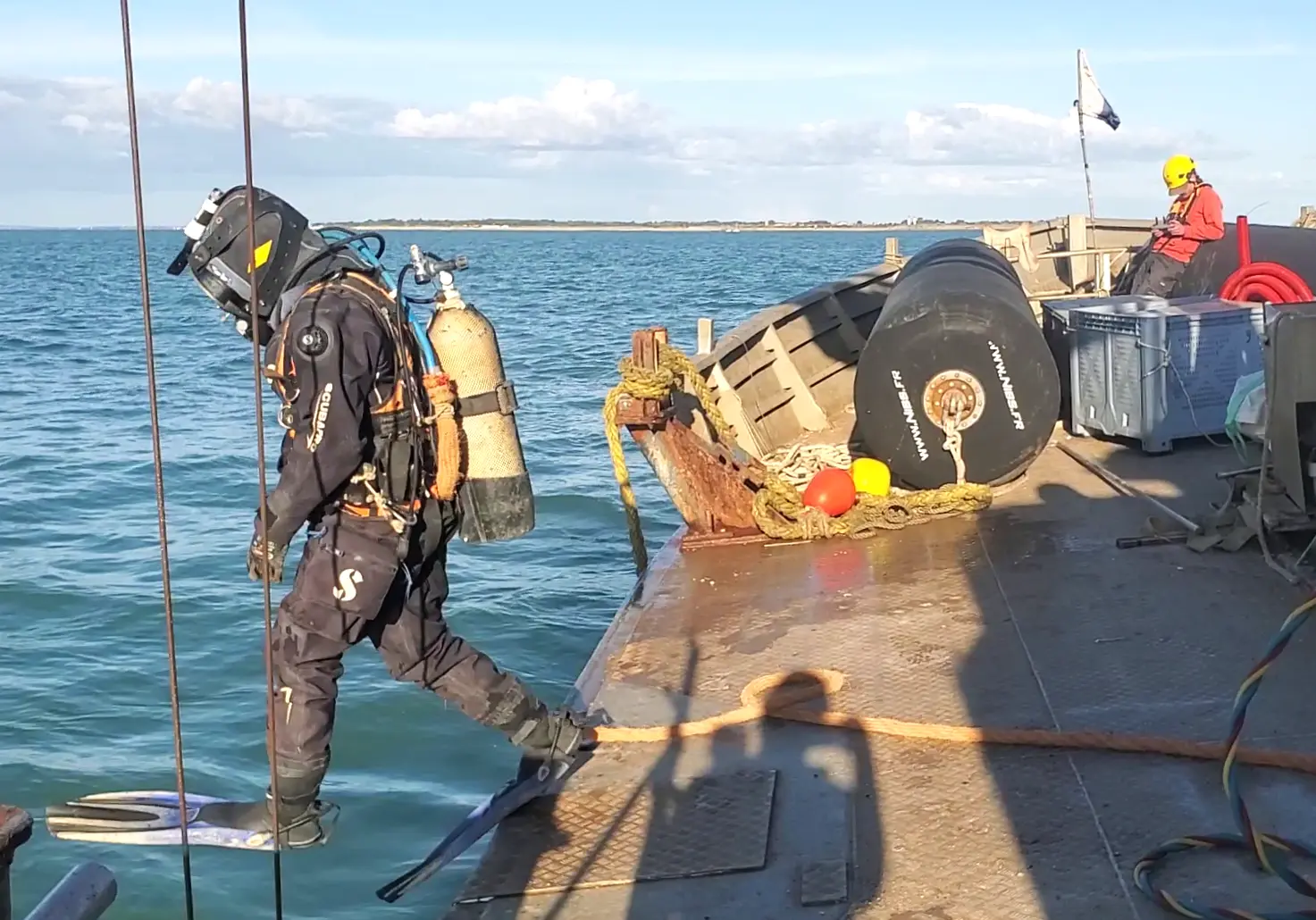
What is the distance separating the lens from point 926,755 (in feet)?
15.0

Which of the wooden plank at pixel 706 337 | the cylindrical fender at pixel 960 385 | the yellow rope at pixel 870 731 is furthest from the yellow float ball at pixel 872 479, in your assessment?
the yellow rope at pixel 870 731

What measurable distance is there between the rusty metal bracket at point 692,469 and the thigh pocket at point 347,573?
3.52 m

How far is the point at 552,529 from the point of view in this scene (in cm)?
1333

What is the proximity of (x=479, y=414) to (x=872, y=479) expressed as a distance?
174 inches

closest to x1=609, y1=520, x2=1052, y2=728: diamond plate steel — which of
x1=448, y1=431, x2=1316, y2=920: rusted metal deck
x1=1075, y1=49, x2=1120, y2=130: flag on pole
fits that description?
x1=448, y1=431, x2=1316, y2=920: rusted metal deck

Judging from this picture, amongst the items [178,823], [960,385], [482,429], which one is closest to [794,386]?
[960,385]

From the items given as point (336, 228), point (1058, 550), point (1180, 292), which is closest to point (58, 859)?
point (336, 228)

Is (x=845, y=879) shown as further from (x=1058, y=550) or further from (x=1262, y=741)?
(x=1058, y=550)

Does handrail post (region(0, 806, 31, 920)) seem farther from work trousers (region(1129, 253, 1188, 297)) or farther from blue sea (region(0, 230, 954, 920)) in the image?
work trousers (region(1129, 253, 1188, 297))

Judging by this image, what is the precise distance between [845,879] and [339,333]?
81.6 inches

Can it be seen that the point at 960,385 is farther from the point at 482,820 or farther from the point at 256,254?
the point at 256,254

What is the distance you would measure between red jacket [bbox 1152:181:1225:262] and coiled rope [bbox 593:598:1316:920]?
290 inches

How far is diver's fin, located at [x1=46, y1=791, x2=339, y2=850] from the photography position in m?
4.39

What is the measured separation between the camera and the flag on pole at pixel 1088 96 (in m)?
15.1
